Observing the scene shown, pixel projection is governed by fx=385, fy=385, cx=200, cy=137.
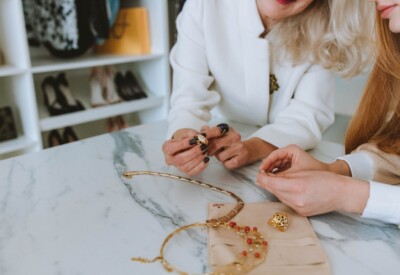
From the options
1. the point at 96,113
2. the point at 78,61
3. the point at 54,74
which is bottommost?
the point at 96,113

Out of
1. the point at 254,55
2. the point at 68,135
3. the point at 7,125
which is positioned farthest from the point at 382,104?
the point at 68,135

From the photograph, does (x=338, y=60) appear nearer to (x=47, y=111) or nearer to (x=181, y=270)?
(x=181, y=270)

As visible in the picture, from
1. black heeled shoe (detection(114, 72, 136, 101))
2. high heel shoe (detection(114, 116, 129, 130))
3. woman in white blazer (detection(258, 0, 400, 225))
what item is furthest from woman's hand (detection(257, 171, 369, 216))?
high heel shoe (detection(114, 116, 129, 130))

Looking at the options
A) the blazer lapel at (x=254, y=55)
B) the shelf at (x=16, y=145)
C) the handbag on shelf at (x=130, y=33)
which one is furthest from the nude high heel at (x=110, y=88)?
the blazer lapel at (x=254, y=55)

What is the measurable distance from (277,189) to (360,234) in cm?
15

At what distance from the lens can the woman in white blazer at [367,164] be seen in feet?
2.08

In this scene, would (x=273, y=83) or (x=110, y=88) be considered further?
(x=110, y=88)

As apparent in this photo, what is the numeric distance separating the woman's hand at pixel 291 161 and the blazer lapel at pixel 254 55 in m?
0.39

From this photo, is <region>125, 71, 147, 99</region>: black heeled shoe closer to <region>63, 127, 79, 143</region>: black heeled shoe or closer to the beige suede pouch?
<region>63, 127, 79, 143</region>: black heeled shoe

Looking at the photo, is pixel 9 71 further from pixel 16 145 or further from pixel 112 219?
pixel 112 219

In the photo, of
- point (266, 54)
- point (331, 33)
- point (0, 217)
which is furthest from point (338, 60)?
point (0, 217)

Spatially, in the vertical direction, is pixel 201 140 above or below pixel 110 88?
above

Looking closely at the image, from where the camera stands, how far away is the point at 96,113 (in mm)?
1883

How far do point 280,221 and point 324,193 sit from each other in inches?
3.5
